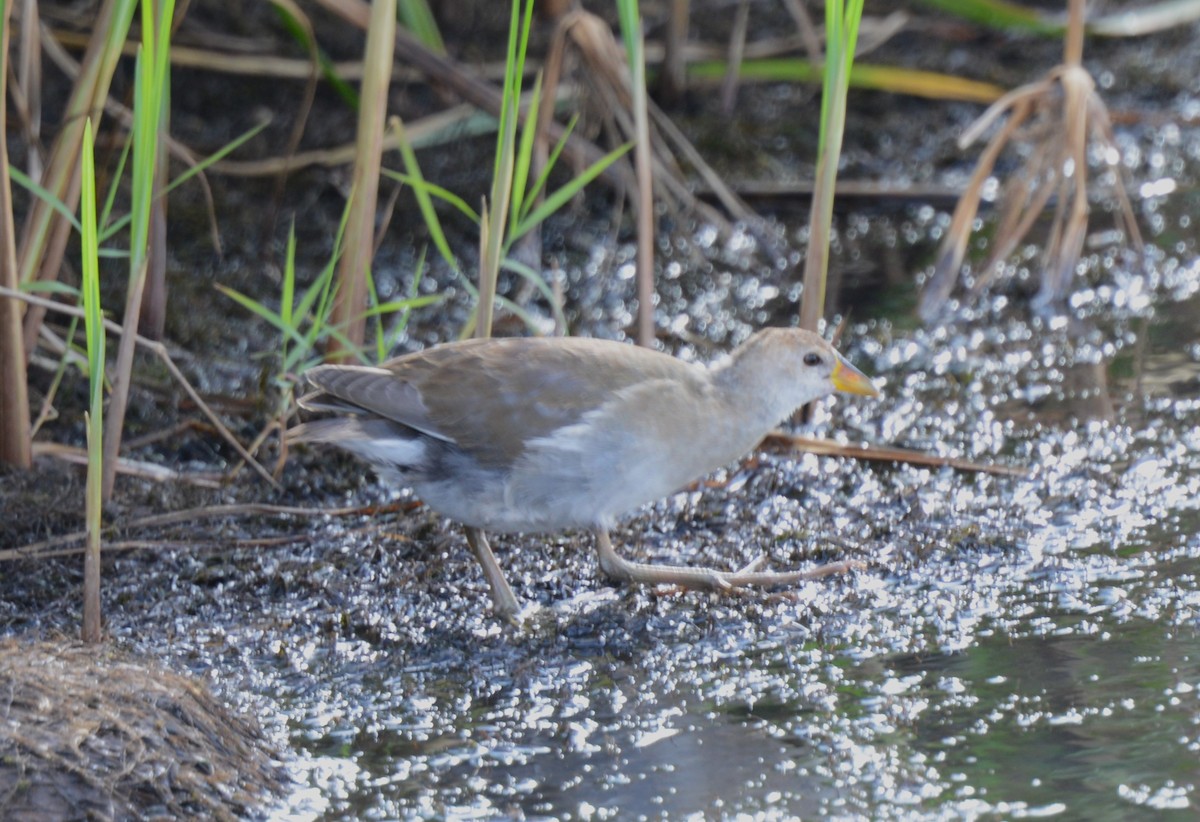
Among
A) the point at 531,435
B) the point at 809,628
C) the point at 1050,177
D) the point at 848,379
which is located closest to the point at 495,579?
the point at 531,435

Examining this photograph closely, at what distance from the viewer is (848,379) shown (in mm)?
4395

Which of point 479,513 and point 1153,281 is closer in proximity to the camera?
point 479,513

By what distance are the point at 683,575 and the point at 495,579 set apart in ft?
1.51

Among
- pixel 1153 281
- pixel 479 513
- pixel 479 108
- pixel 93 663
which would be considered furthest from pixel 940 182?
pixel 93 663

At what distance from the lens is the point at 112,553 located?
14.1 ft

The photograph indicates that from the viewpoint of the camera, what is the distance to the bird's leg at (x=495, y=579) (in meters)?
3.96

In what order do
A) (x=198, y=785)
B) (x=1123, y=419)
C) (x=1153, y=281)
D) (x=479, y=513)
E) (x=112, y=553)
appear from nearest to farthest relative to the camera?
(x=198, y=785) → (x=479, y=513) → (x=112, y=553) → (x=1123, y=419) → (x=1153, y=281)

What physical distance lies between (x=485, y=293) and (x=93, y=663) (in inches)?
59.5

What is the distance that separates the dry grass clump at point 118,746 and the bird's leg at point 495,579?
2.58 feet

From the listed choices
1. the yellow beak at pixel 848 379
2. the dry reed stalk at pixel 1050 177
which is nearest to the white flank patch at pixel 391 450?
the yellow beak at pixel 848 379

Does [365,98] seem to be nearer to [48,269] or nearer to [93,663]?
[48,269]

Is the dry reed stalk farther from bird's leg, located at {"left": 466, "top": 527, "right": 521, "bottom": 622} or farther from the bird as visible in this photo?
bird's leg, located at {"left": 466, "top": 527, "right": 521, "bottom": 622}

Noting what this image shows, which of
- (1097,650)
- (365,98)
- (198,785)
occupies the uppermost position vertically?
(365,98)

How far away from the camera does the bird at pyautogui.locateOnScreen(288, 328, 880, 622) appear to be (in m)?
3.94
